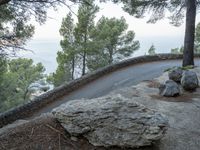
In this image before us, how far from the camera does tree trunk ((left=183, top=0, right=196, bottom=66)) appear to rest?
13492mm

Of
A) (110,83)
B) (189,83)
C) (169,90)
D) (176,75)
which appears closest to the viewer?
(169,90)

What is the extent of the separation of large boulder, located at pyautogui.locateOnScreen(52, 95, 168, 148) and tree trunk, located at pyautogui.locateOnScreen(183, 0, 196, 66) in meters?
9.93

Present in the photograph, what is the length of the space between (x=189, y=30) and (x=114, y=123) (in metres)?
10.5

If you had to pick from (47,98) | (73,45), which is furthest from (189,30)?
(73,45)

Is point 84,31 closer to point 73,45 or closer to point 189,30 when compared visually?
point 73,45

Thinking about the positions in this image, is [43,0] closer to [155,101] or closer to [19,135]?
[19,135]

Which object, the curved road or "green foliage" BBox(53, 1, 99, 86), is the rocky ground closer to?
the curved road

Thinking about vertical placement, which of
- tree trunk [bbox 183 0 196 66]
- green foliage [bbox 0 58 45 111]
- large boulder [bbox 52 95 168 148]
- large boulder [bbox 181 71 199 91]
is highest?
tree trunk [bbox 183 0 196 66]

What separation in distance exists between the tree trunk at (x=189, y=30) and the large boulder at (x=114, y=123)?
9934mm

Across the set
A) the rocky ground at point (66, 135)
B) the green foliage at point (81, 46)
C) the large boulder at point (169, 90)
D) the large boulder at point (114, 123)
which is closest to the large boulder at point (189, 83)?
the large boulder at point (169, 90)

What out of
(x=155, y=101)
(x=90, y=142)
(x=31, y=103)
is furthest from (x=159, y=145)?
(x=31, y=103)

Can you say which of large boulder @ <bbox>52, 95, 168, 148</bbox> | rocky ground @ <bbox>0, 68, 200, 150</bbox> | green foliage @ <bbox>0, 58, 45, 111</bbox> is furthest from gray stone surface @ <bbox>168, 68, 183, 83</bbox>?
green foliage @ <bbox>0, 58, 45, 111</bbox>

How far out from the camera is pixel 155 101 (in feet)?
25.6

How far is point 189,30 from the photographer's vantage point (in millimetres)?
13711
